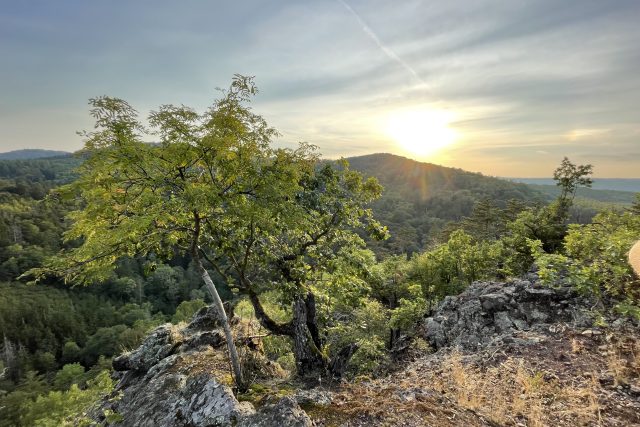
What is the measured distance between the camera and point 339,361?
899 centimetres

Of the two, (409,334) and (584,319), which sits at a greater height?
(584,319)

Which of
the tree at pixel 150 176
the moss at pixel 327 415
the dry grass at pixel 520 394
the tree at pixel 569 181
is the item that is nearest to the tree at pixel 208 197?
the tree at pixel 150 176

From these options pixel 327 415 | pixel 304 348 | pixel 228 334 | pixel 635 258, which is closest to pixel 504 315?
pixel 635 258

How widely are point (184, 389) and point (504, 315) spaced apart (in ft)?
40.5

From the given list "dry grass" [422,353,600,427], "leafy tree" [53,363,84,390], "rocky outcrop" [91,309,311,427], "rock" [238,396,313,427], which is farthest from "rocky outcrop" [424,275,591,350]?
"leafy tree" [53,363,84,390]

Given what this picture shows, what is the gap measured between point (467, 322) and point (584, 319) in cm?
566

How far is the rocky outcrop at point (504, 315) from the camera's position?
1144 cm

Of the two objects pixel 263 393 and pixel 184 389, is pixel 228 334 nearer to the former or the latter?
pixel 184 389

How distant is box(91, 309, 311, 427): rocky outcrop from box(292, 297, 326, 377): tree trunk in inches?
81.4

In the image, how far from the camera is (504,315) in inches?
537

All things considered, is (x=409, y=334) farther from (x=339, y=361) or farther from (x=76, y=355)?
(x=76, y=355)

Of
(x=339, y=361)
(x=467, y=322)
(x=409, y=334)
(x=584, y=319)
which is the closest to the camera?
(x=339, y=361)

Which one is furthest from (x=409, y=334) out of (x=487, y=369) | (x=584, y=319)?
(x=487, y=369)

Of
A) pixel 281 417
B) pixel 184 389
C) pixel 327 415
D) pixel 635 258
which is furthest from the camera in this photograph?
pixel 635 258
